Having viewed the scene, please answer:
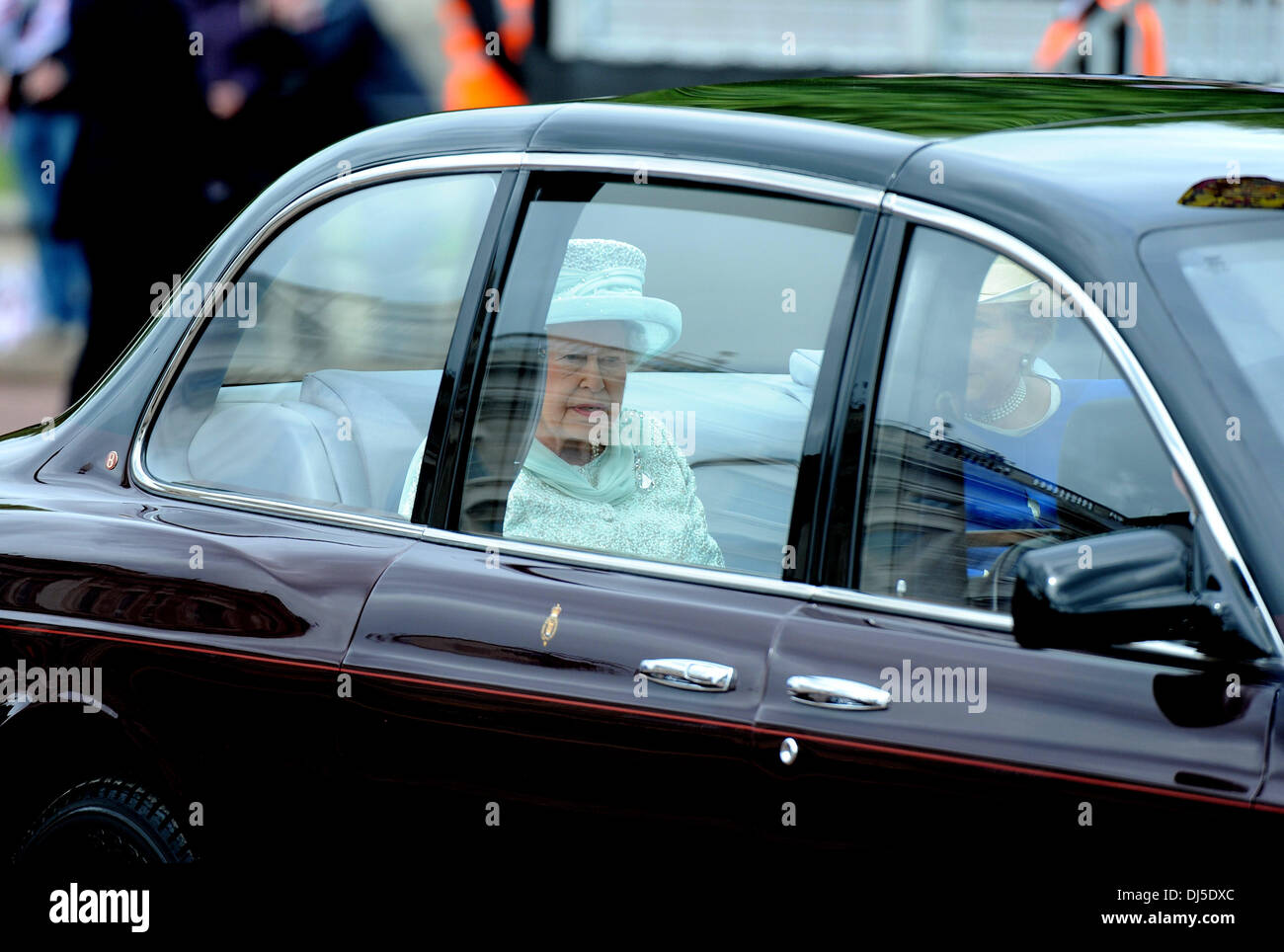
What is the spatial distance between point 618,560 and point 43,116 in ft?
27.3

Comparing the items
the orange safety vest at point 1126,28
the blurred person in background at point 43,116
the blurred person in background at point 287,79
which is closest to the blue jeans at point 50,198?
the blurred person in background at point 43,116

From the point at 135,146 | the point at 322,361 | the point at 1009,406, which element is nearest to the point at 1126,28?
the point at 135,146

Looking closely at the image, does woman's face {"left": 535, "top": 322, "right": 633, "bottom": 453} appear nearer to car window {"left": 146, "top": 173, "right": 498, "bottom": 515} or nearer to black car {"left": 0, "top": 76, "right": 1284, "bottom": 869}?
black car {"left": 0, "top": 76, "right": 1284, "bottom": 869}

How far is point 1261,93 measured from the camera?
123 inches

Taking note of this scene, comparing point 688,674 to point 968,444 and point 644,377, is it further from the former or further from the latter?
point 644,377

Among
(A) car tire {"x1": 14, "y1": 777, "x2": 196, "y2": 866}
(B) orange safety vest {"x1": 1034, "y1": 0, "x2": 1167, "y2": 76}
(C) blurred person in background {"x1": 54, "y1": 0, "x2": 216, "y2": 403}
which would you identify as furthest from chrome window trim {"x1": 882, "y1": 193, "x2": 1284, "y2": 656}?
(B) orange safety vest {"x1": 1034, "y1": 0, "x2": 1167, "y2": 76}

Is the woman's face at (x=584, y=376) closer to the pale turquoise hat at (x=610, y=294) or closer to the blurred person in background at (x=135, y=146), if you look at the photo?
the pale turquoise hat at (x=610, y=294)

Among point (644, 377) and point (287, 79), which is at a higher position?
point (287, 79)

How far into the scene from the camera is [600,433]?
3109 mm

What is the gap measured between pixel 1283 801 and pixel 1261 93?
1447mm

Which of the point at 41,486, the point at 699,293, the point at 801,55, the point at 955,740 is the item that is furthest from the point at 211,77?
the point at 955,740

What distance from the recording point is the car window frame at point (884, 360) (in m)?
2.30
